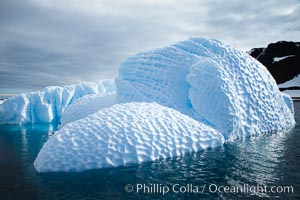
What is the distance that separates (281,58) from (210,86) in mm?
93060

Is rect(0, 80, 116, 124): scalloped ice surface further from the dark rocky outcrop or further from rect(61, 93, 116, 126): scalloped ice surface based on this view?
the dark rocky outcrop

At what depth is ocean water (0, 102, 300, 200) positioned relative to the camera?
3.73 meters

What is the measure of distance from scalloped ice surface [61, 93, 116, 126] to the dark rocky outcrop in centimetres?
8141

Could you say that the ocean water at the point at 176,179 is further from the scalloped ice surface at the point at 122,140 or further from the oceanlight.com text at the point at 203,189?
the scalloped ice surface at the point at 122,140

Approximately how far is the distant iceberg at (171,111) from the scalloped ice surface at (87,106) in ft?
0.20

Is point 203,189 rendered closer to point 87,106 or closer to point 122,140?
point 122,140

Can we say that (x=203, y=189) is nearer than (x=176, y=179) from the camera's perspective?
→ Yes

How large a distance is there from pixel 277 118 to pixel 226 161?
20.1 feet

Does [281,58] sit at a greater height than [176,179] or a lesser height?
greater

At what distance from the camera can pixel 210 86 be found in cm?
856

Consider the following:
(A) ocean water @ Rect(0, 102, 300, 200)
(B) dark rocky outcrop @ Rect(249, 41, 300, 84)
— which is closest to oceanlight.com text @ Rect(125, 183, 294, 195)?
(A) ocean water @ Rect(0, 102, 300, 200)

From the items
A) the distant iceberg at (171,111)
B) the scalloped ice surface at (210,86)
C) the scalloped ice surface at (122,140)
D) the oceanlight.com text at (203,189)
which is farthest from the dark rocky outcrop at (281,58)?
the oceanlight.com text at (203,189)

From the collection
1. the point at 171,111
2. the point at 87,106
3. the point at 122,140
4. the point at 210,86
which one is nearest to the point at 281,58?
→ the point at 87,106

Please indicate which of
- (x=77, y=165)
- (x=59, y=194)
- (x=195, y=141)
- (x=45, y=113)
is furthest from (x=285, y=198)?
(x=45, y=113)
